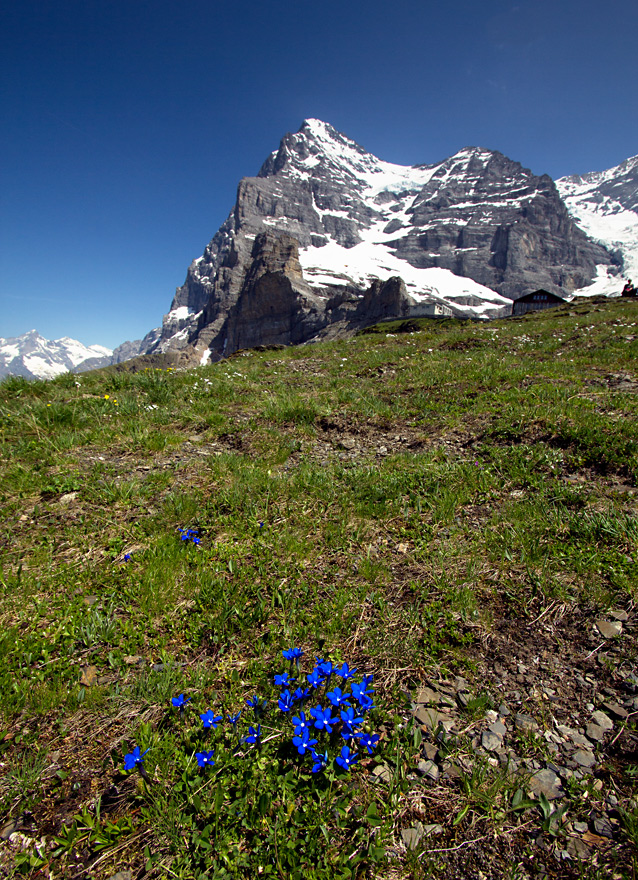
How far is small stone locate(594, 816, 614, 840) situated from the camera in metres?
1.96

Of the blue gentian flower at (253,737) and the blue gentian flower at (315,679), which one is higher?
the blue gentian flower at (315,679)

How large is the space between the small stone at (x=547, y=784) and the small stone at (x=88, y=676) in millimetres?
3184

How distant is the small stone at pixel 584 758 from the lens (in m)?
2.27

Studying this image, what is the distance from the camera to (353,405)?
8789 millimetres

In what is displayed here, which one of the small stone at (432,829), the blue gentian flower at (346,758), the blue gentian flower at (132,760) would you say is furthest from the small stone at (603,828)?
the blue gentian flower at (132,760)

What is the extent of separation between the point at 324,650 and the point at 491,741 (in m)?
1.34

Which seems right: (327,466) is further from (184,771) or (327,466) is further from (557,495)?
(184,771)

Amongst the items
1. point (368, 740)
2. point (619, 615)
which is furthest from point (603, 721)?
point (368, 740)

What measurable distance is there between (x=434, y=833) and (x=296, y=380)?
35.0ft

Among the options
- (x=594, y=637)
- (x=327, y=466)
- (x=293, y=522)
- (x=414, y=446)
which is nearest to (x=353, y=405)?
(x=414, y=446)

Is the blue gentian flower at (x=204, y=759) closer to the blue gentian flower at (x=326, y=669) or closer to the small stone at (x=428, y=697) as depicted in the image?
the blue gentian flower at (x=326, y=669)

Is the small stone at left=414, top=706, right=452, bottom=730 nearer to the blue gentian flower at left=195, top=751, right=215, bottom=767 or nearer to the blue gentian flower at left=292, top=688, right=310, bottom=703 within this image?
the blue gentian flower at left=292, top=688, right=310, bottom=703

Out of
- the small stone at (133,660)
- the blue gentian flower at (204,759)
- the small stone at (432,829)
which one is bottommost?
the small stone at (432,829)

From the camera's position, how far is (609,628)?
310 centimetres
